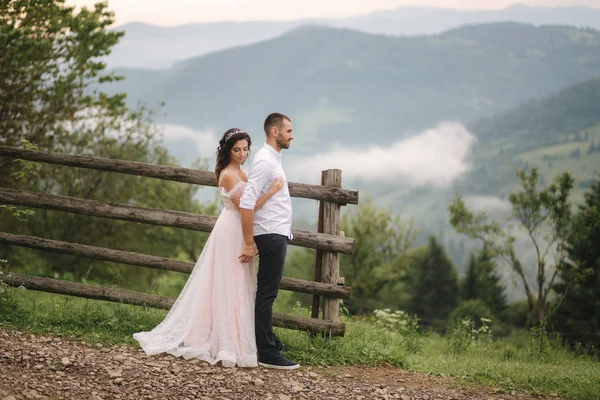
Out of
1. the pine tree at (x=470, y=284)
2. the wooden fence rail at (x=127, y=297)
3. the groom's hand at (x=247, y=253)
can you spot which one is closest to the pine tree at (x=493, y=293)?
the pine tree at (x=470, y=284)

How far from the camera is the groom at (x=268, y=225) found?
570 cm

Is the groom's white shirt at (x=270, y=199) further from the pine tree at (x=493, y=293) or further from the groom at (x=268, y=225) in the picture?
the pine tree at (x=493, y=293)

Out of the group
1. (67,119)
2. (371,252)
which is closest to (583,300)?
(371,252)

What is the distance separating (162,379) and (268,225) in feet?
5.42

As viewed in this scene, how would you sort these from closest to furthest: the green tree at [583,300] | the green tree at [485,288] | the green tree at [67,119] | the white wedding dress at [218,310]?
the white wedding dress at [218,310] → the green tree at [67,119] → the green tree at [583,300] → the green tree at [485,288]

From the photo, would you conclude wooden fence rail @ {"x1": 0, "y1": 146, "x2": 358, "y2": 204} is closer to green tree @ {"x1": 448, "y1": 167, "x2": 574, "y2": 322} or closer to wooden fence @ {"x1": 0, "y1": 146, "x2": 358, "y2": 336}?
wooden fence @ {"x1": 0, "y1": 146, "x2": 358, "y2": 336}

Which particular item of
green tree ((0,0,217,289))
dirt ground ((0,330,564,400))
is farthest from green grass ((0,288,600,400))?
green tree ((0,0,217,289))

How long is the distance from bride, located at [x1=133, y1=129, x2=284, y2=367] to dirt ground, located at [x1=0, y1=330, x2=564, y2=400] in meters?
0.17

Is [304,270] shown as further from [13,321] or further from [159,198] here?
[13,321]

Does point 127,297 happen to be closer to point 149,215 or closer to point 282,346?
point 149,215

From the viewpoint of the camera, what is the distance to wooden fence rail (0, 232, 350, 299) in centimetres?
673

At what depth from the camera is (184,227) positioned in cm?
684

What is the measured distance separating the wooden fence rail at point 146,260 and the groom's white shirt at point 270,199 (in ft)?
3.55

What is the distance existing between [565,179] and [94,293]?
2245 cm
